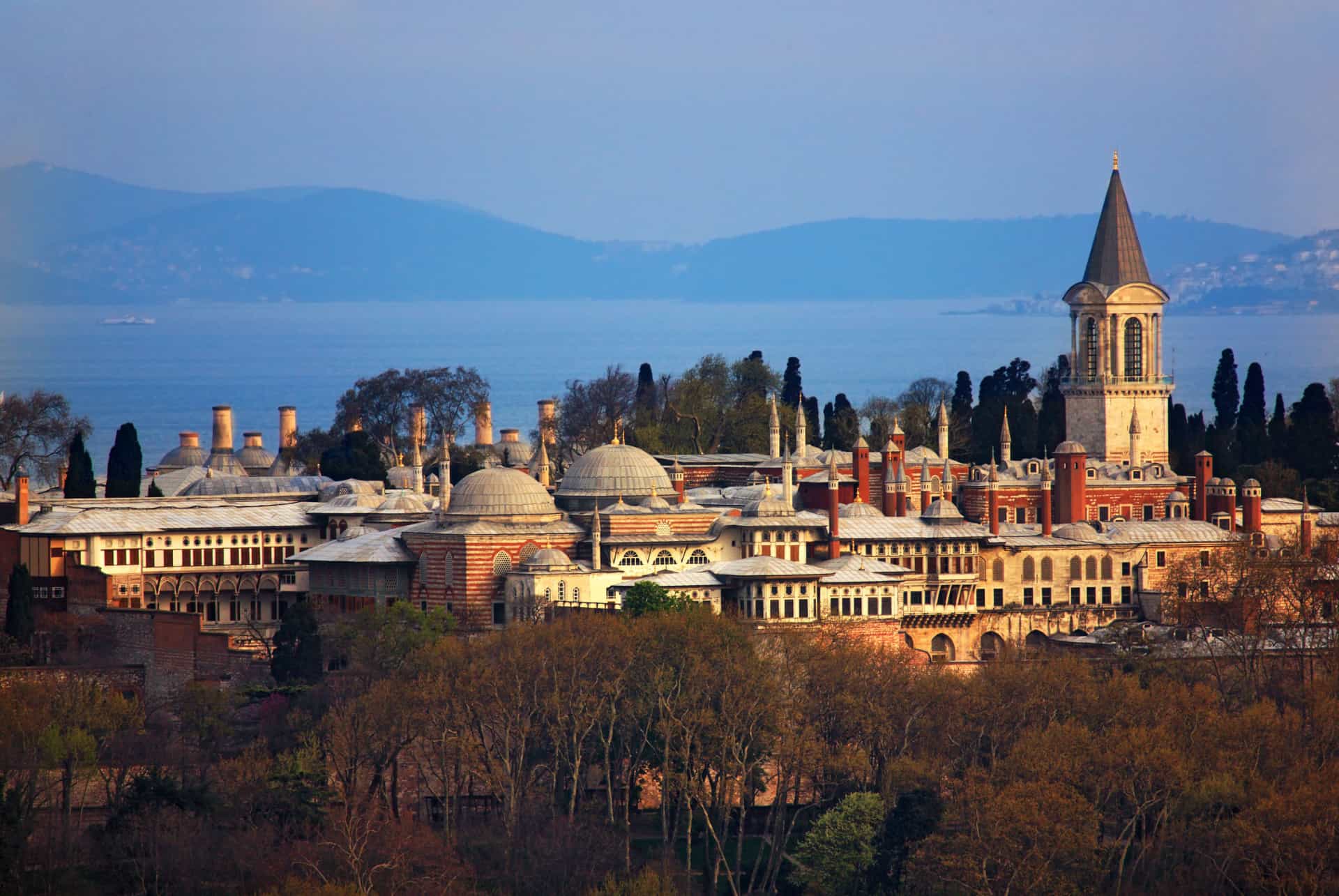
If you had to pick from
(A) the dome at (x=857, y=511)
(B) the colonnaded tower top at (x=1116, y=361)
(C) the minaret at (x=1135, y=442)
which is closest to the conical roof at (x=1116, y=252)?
(B) the colonnaded tower top at (x=1116, y=361)

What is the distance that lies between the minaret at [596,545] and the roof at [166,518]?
30.3 ft

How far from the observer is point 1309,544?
2891 inches

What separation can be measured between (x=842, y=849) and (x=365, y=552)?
19.8m

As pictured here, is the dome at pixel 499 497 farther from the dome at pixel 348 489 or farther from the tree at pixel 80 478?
the tree at pixel 80 478

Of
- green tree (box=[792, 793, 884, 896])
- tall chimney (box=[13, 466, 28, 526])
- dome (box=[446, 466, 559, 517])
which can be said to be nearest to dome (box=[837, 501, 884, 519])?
dome (box=[446, 466, 559, 517])

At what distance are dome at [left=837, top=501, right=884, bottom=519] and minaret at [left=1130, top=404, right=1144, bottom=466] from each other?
412 inches

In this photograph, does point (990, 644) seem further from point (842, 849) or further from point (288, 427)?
point (288, 427)

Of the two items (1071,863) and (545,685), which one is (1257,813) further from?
(545,685)

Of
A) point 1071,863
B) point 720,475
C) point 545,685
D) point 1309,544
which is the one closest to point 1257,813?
point 1071,863

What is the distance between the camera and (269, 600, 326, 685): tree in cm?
6088

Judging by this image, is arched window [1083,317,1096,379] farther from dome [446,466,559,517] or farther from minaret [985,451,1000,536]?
dome [446,466,559,517]

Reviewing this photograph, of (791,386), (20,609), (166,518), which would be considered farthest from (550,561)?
(791,386)

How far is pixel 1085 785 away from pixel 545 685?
34.3 ft

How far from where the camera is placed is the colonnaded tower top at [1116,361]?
83.8 m
